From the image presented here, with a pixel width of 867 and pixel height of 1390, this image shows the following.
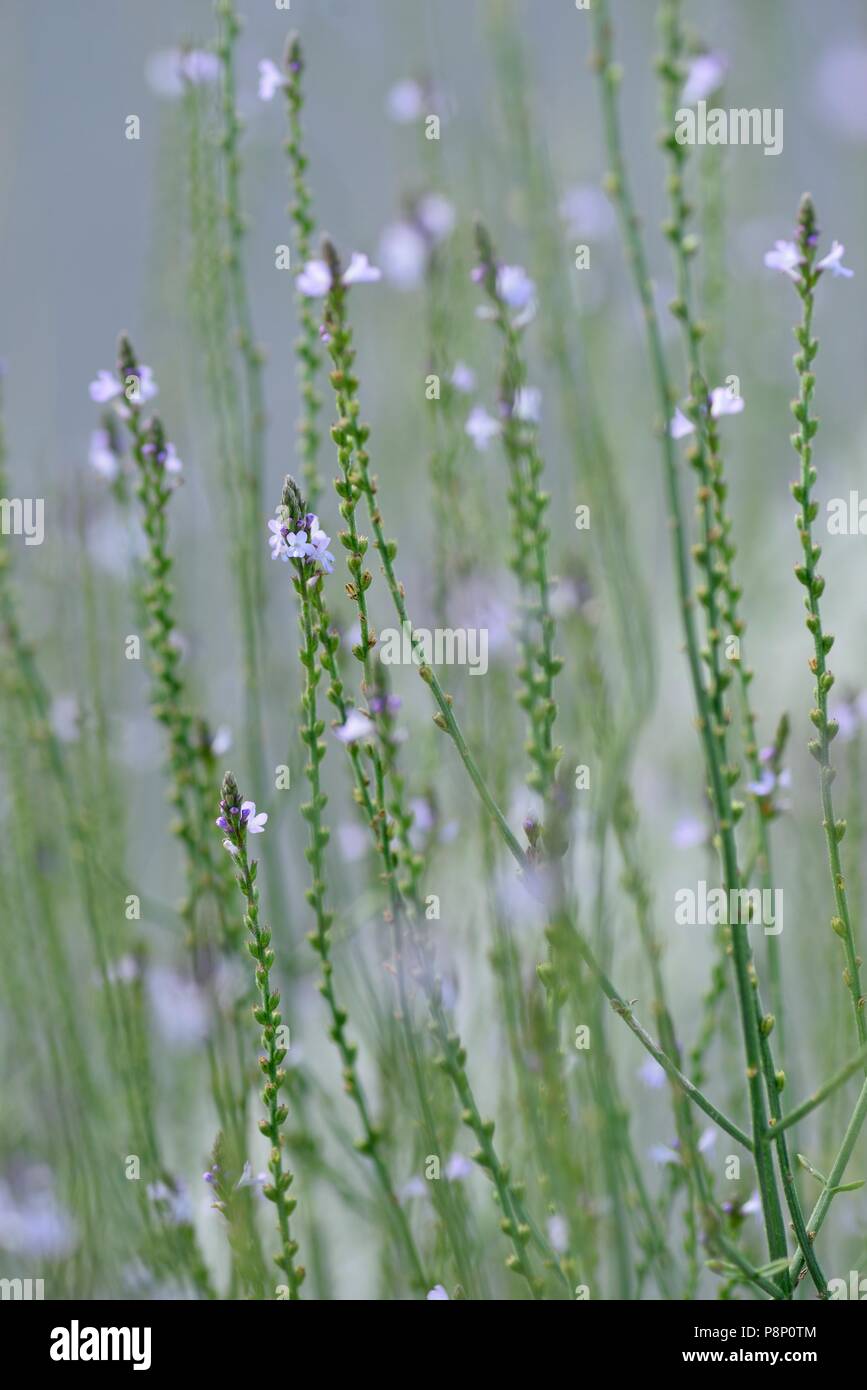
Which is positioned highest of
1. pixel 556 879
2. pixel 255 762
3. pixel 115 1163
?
pixel 255 762

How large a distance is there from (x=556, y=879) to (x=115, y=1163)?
1.34 m

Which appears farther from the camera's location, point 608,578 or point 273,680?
point 273,680

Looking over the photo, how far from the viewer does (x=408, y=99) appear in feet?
8.88

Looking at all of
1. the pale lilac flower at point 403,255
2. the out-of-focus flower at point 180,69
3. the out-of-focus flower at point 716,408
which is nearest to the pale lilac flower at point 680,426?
the out-of-focus flower at point 716,408

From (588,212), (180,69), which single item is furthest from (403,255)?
(588,212)

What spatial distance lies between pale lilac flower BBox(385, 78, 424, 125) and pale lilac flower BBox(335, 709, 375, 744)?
1.51m

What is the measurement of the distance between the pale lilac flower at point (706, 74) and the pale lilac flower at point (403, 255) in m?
0.47

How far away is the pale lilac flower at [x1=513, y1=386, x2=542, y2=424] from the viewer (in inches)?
64.5

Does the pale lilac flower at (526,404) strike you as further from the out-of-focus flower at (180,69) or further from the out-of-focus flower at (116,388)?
the out-of-focus flower at (180,69)

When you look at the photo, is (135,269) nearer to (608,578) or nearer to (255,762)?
(255,762)

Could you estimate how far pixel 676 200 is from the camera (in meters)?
1.54

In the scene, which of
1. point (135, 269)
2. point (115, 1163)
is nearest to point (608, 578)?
point (115, 1163)

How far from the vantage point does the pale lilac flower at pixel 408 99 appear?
106 inches

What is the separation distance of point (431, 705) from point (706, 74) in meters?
1.67
